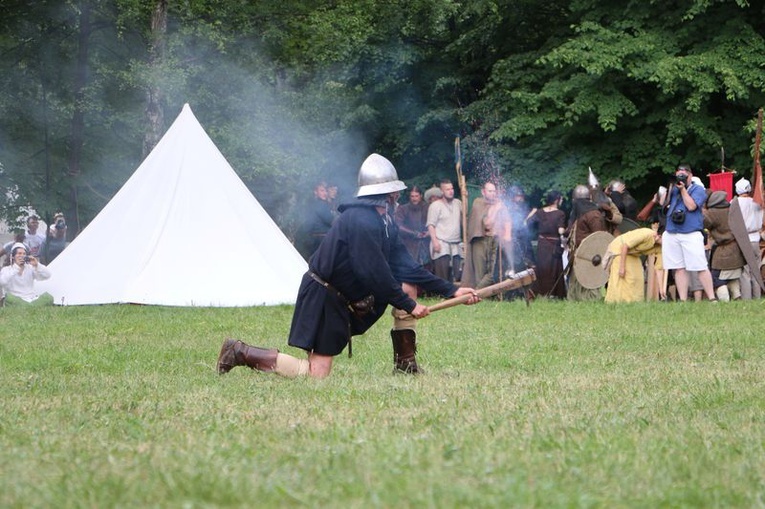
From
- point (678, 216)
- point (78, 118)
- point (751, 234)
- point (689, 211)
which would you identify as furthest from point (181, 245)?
point (78, 118)

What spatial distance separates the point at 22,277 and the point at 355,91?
9.08 m

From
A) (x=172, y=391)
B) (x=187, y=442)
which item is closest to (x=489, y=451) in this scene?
(x=187, y=442)

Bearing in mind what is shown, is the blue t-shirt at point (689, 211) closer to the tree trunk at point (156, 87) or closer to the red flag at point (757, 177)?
the red flag at point (757, 177)

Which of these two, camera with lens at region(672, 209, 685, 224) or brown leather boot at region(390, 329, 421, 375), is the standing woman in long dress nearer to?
camera with lens at region(672, 209, 685, 224)

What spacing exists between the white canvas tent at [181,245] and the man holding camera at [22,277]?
5.1 inches

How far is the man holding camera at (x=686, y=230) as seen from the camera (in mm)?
14008

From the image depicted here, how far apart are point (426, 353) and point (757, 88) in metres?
11.2

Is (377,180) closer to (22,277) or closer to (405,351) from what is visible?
(405,351)

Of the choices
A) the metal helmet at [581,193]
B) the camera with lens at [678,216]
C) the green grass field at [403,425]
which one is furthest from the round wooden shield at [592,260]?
the green grass field at [403,425]

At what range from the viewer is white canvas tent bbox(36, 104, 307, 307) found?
49.3 ft

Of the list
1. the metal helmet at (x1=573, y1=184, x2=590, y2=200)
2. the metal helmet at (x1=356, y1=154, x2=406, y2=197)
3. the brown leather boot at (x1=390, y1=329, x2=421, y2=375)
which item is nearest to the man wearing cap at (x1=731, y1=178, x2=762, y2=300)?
the metal helmet at (x1=573, y1=184, x2=590, y2=200)

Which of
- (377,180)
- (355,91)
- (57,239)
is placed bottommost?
(377,180)

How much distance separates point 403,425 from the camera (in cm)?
506

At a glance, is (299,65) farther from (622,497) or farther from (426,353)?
(622,497)
